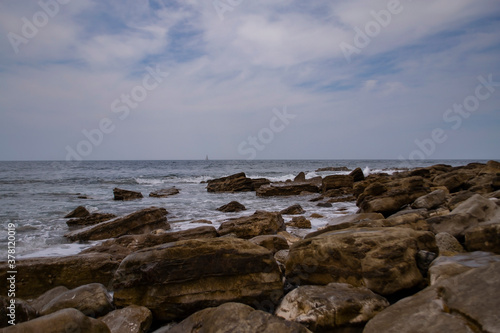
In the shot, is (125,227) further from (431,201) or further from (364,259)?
(431,201)

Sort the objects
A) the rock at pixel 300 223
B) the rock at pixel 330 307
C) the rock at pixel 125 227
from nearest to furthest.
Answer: the rock at pixel 330 307 < the rock at pixel 125 227 < the rock at pixel 300 223

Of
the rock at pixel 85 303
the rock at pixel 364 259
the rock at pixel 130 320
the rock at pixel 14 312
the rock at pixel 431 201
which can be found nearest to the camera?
the rock at pixel 14 312

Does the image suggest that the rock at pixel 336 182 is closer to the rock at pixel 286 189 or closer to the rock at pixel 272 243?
the rock at pixel 286 189

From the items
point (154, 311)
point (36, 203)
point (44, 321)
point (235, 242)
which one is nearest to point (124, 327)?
point (154, 311)

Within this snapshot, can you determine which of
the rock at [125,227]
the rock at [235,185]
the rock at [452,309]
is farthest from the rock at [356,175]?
the rock at [452,309]

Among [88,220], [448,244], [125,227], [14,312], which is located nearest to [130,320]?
[14,312]

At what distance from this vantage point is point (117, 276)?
4.20m

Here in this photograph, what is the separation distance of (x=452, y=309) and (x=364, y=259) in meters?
1.37

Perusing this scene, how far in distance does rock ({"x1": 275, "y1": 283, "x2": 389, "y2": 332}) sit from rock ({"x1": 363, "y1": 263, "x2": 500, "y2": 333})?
41 centimetres

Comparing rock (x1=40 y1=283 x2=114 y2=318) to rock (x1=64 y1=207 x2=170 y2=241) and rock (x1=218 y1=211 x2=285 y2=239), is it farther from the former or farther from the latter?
rock (x1=64 y1=207 x2=170 y2=241)

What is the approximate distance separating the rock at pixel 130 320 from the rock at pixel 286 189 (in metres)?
17.6

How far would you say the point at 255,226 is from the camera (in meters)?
8.71

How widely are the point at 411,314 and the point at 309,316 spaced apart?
968 mm

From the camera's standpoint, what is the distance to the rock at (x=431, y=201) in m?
8.77
